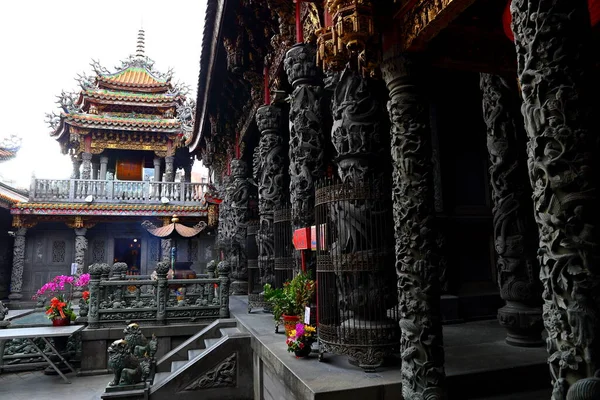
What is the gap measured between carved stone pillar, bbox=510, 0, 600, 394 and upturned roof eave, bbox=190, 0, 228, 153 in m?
7.10

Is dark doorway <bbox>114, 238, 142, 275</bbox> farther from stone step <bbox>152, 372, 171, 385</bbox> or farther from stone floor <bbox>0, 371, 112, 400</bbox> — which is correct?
stone step <bbox>152, 372, 171, 385</bbox>

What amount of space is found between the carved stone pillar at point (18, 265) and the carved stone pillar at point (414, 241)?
73.1 feet

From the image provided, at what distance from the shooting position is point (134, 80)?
27.1 metres

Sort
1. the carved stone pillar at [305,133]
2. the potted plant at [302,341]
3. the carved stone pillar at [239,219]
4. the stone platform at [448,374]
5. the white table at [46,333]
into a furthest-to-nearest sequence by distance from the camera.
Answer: the carved stone pillar at [239,219], the white table at [46,333], the carved stone pillar at [305,133], the potted plant at [302,341], the stone platform at [448,374]

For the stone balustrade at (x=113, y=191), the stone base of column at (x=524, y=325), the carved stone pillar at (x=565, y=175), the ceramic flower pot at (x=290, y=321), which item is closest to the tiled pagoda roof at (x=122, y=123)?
the stone balustrade at (x=113, y=191)

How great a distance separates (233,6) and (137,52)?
2475 centimetres

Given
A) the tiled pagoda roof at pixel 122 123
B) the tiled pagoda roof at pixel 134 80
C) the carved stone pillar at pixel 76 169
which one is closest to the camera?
the tiled pagoda roof at pixel 122 123

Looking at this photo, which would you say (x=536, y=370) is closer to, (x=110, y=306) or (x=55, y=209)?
(x=110, y=306)

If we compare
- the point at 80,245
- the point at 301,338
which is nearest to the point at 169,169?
the point at 80,245

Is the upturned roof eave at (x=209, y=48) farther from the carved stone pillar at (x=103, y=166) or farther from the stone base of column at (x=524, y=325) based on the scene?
the carved stone pillar at (x=103, y=166)

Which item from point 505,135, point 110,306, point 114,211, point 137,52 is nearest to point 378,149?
point 505,135

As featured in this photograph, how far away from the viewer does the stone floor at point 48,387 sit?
301 inches

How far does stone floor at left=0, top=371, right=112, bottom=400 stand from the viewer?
7656 mm

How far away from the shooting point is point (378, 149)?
4750mm
